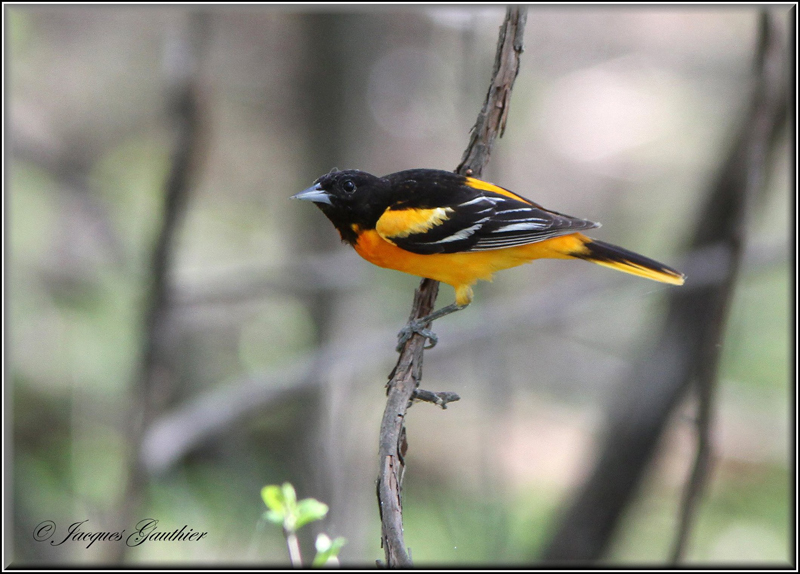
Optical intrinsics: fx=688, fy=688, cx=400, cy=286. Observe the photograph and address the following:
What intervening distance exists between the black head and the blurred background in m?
1.17

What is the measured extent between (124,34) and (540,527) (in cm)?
763

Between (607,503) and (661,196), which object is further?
(661,196)

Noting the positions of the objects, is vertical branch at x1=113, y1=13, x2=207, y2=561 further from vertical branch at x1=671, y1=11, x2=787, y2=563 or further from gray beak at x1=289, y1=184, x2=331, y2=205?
vertical branch at x1=671, y1=11, x2=787, y2=563

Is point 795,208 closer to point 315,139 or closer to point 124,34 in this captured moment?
point 315,139

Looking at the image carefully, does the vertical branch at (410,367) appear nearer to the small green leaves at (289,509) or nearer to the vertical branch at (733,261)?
the small green leaves at (289,509)

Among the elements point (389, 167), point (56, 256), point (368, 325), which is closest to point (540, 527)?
point (368, 325)

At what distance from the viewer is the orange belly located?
3105 mm

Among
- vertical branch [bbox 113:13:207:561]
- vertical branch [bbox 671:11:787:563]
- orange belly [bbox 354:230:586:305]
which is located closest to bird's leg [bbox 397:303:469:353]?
orange belly [bbox 354:230:586:305]

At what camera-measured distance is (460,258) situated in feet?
10.4

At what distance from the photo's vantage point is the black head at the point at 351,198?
2.99 metres

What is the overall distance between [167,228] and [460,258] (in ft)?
6.32

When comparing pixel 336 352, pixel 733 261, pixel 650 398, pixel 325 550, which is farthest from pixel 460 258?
pixel 650 398

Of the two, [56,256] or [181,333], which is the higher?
[56,256]

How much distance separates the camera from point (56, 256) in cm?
718
